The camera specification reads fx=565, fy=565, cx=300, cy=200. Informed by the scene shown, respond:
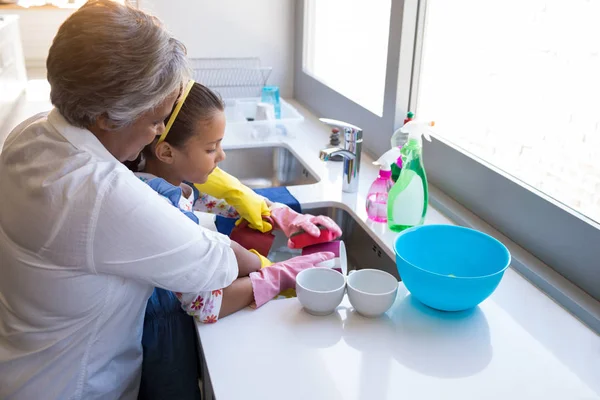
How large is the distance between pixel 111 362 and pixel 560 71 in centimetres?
109

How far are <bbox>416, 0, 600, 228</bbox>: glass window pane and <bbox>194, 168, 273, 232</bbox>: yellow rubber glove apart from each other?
0.58 m

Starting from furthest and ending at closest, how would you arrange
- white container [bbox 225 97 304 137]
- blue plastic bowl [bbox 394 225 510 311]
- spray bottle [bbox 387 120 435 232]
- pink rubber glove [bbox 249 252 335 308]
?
white container [bbox 225 97 304 137] < spray bottle [bbox 387 120 435 232] < pink rubber glove [bbox 249 252 335 308] < blue plastic bowl [bbox 394 225 510 311]

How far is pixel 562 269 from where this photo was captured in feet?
3.95

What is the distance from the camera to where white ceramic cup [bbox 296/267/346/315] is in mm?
1042

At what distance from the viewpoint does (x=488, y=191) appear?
1.41m

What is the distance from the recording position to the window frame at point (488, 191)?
1144mm

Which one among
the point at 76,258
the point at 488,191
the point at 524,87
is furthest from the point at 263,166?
the point at 76,258

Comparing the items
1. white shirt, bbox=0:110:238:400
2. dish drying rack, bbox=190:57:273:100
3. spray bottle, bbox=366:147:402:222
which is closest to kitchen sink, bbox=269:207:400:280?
spray bottle, bbox=366:147:402:222

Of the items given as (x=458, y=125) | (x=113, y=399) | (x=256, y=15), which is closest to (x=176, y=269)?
(x=113, y=399)

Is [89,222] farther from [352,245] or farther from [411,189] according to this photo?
[352,245]

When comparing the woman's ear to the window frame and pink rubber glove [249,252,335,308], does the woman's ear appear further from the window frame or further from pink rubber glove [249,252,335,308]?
the window frame

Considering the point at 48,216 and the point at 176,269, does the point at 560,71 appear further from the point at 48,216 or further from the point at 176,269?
the point at 48,216

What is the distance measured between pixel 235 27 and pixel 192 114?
134 cm

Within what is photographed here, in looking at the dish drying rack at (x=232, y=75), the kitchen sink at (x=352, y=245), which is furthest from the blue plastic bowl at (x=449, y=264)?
the dish drying rack at (x=232, y=75)
